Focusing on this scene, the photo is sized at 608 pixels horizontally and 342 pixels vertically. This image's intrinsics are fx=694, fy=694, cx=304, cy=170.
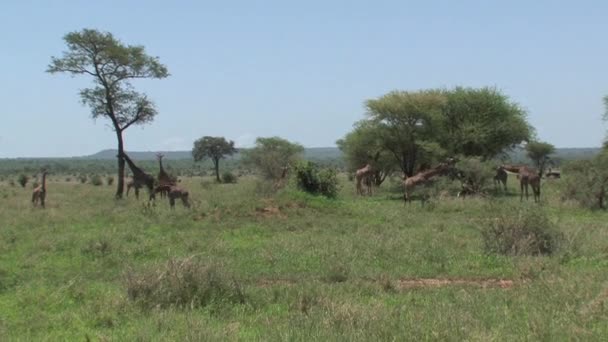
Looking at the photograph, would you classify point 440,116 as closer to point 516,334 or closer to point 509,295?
point 509,295

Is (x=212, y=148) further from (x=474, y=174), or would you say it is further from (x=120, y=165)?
(x=474, y=174)

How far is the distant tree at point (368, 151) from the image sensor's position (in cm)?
4100

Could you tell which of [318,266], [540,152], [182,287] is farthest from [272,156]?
[182,287]

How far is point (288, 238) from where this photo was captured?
17.0 m

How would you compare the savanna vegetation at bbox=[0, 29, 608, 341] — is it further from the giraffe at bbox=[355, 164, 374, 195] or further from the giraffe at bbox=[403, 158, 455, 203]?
the giraffe at bbox=[355, 164, 374, 195]

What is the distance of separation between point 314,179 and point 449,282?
682 inches

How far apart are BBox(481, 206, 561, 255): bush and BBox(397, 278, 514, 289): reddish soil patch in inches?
103

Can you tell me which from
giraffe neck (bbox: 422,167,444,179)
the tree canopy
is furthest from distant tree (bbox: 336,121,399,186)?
giraffe neck (bbox: 422,167,444,179)

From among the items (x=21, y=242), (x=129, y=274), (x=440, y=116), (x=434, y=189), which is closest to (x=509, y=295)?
(x=129, y=274)

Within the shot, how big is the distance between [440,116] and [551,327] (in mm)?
32280

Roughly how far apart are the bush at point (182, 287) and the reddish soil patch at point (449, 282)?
9.70 ft

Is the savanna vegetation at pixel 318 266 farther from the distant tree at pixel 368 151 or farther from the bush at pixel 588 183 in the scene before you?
the distant tree at pixel 368 151

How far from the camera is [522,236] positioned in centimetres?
1463

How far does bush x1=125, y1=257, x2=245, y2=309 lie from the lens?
9680 millimetres
